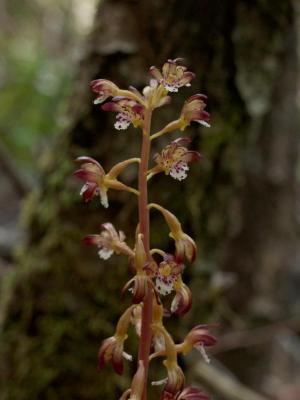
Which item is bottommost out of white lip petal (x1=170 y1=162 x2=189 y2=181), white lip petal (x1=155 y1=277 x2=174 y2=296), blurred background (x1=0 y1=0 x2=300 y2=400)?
white lip petal (x1=155 y1=277 x2=174 y2=296)

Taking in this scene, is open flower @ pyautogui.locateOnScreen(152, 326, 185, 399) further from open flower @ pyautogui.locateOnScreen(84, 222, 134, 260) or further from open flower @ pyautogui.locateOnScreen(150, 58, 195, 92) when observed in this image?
open flower @ pyautogui.locateOnScreen(150, 58, 195, 92)

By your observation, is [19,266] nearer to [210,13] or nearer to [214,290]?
[214,290]

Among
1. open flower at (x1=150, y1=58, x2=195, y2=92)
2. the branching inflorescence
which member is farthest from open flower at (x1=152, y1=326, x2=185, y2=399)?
open flower at (x1=150, y1=58, x2=195, y2=92)

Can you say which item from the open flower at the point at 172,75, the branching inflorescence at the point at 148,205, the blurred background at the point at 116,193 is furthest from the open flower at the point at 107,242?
the blurred background at the point at 116,193

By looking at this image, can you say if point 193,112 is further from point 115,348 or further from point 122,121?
point 115,348

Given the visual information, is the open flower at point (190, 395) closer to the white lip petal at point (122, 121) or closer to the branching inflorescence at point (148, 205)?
the branching inflorescence at point (148, 205)
